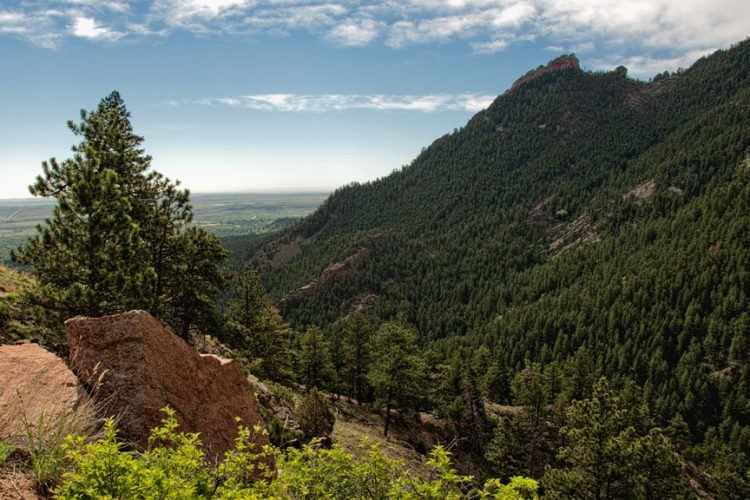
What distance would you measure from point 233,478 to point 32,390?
6502mm

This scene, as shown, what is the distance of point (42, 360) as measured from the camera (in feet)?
35.4

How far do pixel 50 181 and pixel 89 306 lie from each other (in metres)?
5.81

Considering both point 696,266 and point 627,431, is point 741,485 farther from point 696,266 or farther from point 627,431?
point 696,266

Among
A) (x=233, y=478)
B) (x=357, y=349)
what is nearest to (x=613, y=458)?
(x=233, y=478)

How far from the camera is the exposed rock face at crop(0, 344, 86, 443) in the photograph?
26.2ft

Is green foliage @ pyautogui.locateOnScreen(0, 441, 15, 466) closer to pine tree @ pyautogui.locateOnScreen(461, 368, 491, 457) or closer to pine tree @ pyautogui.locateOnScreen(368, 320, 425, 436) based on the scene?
pine tree @ pyautogui.locateOnScreen(368, 320, 425, 436)

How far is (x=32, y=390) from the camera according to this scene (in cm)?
930

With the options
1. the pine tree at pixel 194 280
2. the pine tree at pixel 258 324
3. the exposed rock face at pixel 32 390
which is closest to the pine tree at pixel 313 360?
the pine tree at pixel 258 324

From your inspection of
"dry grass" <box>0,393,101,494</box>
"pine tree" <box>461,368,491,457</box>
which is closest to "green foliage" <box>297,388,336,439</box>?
"dry grass" <box>0,393,101,494</box>

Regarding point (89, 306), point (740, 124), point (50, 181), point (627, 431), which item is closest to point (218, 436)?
point (89, 306)

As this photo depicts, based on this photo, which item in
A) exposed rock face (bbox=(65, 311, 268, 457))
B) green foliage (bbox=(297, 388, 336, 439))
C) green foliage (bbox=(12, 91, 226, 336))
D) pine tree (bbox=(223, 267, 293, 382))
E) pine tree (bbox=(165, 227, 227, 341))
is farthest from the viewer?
pine tree (bbox=(223, 267, 293, 382))

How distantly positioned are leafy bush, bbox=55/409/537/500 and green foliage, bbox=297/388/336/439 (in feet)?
65.7

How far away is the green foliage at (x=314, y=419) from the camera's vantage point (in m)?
26.5

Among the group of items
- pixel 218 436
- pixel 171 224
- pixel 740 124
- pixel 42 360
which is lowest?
pixel 218 436
